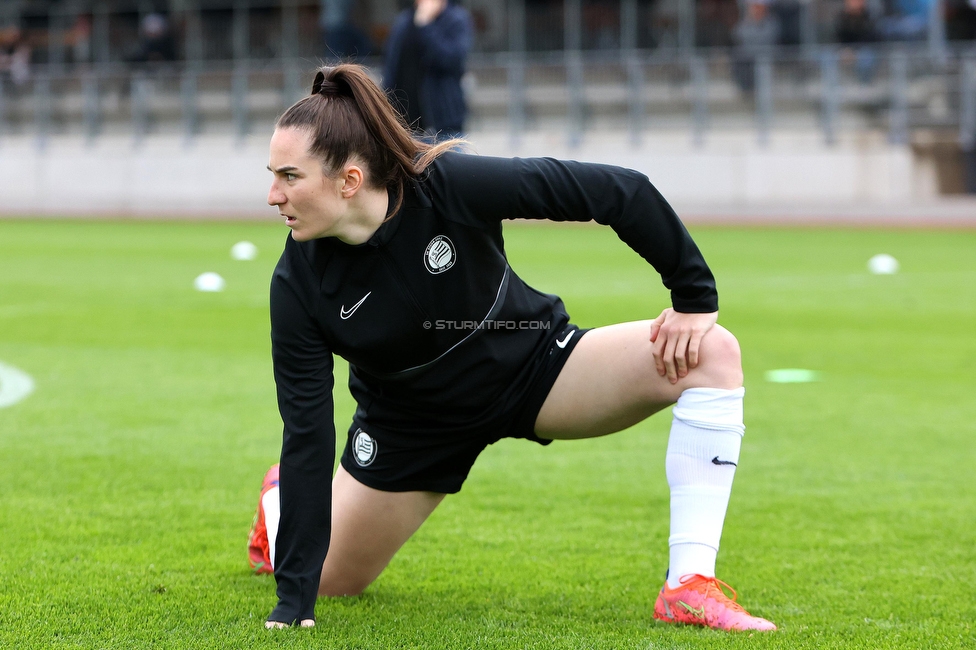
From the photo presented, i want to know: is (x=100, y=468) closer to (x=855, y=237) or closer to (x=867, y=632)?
(x=867, y=632)

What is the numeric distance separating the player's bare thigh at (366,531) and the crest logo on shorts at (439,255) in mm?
656

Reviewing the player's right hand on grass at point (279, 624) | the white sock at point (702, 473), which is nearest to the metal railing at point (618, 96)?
the white sock at point (702, 473)

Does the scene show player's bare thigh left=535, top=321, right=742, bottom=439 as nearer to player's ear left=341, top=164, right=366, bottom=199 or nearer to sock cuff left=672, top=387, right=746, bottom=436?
sock cuff left=672, top=387, right=746, bottom=436

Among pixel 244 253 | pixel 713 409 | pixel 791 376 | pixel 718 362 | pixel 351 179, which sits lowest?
pixel 244 253

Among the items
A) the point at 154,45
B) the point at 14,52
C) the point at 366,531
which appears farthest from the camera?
the point at 14,52

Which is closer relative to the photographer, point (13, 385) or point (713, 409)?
point (713, 409)

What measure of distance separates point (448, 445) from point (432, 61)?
8.31 metres

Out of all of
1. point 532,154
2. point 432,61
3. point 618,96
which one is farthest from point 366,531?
point 618,96

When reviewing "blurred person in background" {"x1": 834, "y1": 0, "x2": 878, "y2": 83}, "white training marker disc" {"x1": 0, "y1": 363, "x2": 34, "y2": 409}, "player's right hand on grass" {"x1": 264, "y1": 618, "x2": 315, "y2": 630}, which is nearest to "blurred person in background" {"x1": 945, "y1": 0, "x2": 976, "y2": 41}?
"blurred person in background" {"x1": 834, "y1": 0, "x2": 878, "y2": 83}

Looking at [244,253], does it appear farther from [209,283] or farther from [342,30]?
[342,30]

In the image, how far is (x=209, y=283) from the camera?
1073 cm

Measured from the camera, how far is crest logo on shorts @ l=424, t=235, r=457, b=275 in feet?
9.98

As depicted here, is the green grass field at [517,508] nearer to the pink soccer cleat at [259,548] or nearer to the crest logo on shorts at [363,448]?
the pink soccer cleat at [259,548]

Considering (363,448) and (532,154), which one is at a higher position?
(363,448)
